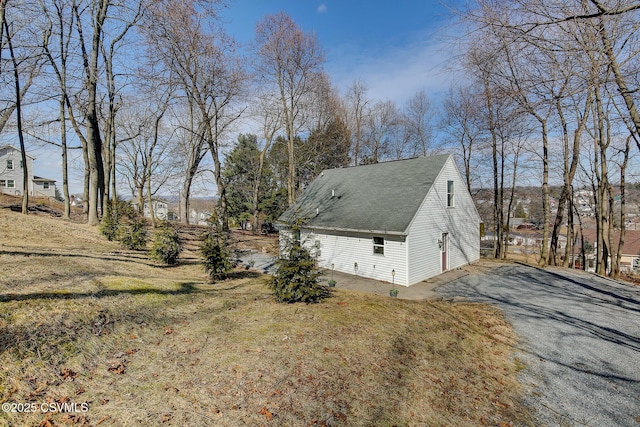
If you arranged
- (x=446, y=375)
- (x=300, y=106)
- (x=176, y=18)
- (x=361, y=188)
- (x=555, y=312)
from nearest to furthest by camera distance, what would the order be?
(x=446, y=375) < (x=555, y=312) < (x=176, y=18) < (x=361, y=188) < (x=300, y=106)

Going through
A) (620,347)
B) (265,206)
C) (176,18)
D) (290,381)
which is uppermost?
(176,18)

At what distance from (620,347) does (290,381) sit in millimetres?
8341

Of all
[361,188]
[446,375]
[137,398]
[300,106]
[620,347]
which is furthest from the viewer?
[300,106]

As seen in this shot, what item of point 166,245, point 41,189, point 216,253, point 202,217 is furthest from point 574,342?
point 41,189

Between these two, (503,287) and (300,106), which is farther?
(300,106)

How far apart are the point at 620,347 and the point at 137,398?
10240 mm

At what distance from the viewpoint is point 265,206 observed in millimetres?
35062

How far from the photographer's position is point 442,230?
15570 millimetres

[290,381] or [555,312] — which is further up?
[290,381]

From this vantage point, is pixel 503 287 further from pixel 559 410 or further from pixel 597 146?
pixel 597 146

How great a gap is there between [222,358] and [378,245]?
10.2 m

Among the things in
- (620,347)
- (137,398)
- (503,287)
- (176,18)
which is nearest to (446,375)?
(137,398)

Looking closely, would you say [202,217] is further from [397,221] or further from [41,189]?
[397,221]

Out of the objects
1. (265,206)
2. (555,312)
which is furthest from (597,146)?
(265,206)
